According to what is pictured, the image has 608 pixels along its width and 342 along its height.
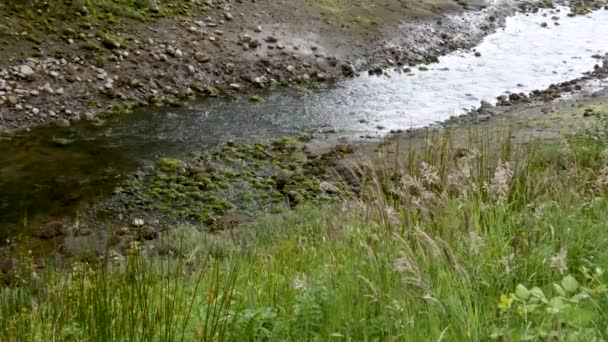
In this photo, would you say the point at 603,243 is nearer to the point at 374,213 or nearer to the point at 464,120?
the point at 374,213

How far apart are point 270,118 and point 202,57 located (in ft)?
9.38

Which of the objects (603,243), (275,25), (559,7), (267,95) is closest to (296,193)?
(267,95)

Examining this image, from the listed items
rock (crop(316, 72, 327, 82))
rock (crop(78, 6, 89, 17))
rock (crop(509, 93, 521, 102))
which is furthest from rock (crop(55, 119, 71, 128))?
rock (crop(509, 93, 521, 102))

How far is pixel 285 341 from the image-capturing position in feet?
9.70

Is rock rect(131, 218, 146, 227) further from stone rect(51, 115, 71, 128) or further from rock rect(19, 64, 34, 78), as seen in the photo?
rock rect(19, 64, 34, 78)

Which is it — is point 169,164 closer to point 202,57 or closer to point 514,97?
point 202,57

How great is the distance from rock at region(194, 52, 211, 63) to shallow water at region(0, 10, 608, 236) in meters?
1.54

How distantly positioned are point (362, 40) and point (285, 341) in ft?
56.0

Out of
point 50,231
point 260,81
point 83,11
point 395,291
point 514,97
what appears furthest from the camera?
point 514,97

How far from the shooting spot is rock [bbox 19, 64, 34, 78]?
43.7 ft

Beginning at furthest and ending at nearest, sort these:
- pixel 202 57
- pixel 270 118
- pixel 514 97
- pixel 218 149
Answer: pixel 514 97 → pixel 202 57 → pixel 270 118 → pixel 218 149

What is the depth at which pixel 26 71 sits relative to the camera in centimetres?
1338

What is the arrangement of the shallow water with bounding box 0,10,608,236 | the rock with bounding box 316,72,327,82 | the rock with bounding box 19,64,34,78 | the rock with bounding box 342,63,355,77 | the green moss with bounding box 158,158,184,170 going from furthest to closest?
the rock with bounding box 342,63,355,77, the rock with bounding box 316,72,327,82, the rock with bounding box 19,64,34,78, the green moss with bounding box 158,158,184,170, the shallow water with bounding box 0,10,608,236

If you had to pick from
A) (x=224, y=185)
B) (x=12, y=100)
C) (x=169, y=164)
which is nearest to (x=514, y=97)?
(x=224, y=185)
